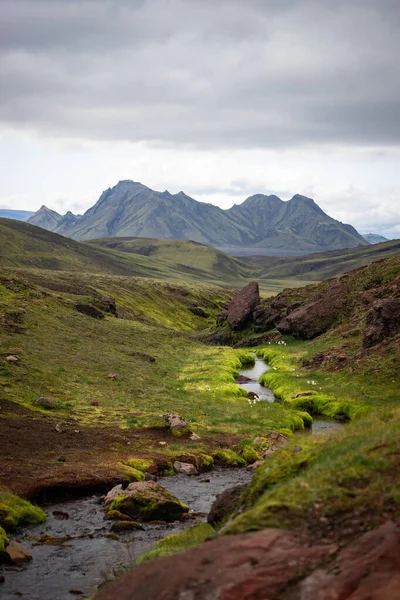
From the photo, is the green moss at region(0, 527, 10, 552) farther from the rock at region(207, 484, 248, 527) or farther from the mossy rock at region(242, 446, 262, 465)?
the mossy rock at region(242, 446, 262, 465)

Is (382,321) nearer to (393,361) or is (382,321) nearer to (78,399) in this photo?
(393,361)

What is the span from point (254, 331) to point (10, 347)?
212 ft

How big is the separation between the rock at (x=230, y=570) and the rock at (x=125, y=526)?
12578mm

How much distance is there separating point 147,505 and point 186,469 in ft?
28.5

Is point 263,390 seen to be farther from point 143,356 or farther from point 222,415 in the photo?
point 143,356

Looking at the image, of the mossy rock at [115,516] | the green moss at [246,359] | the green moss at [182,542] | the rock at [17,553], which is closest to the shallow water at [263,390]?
the green moss at [246,359]

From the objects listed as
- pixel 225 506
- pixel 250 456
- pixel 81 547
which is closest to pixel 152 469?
pixel 250 456

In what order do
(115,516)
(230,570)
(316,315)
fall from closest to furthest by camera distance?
(230,570)
(115,516)
(316,315)

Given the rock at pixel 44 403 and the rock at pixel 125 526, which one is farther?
the rock at pixel 44 403

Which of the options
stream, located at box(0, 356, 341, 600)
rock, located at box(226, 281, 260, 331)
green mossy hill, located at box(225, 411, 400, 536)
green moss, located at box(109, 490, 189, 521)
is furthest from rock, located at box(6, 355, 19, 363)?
rock, located at box(226, 281, 260, 331)

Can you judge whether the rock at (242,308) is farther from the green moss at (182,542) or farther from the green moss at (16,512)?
the green moss at (182,542)

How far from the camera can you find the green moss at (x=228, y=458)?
3797cm

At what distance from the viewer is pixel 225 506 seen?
20.3 metres

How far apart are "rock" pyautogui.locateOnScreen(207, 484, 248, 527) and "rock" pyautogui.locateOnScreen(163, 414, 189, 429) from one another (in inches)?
922
